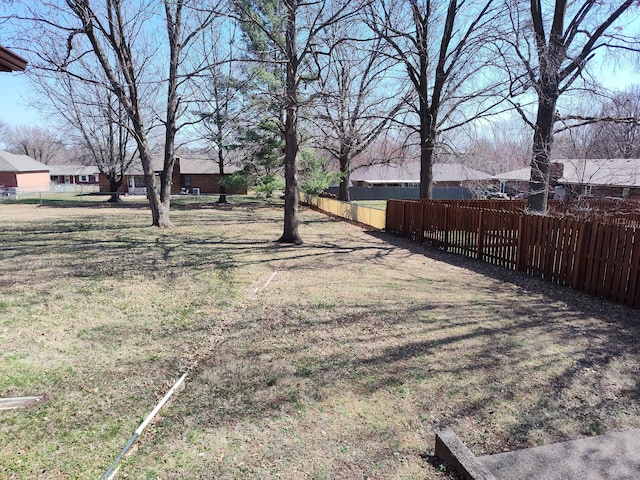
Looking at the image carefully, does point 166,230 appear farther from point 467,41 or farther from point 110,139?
point 110,139

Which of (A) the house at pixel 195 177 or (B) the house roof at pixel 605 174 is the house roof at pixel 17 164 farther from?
(B) the house roof at pixel 605 174

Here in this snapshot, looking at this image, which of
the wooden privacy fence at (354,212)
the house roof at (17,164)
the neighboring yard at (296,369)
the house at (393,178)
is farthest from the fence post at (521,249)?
the house roof at (17,164)

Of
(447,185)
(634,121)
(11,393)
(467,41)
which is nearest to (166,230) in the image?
(11,393)

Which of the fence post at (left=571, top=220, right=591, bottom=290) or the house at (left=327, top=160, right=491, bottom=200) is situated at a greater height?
the house at (left=327, top=160, right=491, bottom=200)

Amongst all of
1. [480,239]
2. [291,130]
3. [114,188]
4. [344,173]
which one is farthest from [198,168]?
[480,239]

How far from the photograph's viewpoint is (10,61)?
432cm

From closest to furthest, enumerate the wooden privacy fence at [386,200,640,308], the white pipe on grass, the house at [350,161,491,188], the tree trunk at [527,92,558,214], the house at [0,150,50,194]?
the white pipe on grass < the wooden privacy fence at [386,200,640,308] < the tree trunk at [527,92,558,214] < the house at [0,150,50,194] < the house at [350,161,491,188]

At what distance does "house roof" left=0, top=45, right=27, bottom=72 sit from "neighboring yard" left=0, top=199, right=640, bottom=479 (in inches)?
126

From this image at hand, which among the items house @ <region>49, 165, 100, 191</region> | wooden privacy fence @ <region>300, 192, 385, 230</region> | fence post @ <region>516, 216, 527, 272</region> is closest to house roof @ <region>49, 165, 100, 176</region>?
house @ <region>49, 165, 100, 191</region>

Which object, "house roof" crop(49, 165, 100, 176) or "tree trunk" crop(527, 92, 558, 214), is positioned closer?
"tree trunk" crop(527, 92, 558, 214)

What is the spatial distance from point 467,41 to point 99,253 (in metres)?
14.7

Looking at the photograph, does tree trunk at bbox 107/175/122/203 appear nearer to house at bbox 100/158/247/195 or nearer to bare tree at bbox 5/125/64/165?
house at bbox 100/158/247/195

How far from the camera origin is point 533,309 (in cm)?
657

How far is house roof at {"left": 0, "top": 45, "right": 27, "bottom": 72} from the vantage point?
411 centimetres
